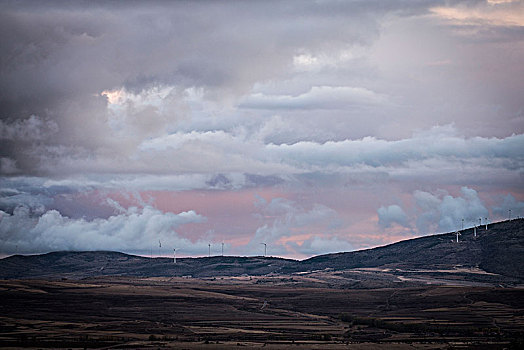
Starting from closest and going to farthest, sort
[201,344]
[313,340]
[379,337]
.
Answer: [201,344] → [313,340] → [379,337]

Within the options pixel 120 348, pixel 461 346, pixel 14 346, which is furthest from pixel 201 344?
pixel 461 346

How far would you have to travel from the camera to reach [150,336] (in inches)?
7274

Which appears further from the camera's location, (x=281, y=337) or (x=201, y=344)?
(x=281, y=337)

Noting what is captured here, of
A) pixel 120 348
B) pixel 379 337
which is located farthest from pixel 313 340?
pixel 120 348

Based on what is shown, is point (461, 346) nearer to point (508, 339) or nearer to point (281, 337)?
point (508, 339)

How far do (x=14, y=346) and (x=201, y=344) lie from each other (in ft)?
130

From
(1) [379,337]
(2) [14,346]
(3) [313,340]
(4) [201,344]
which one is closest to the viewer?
(2) [14,346]

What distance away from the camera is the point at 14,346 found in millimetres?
157500

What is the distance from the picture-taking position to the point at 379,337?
193875mm

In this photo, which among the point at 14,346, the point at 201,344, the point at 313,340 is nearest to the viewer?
the point at 14,346

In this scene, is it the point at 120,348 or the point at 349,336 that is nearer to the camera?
the point at 120,348

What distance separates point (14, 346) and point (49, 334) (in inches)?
1415

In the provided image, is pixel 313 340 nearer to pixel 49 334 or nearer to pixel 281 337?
pixel 281 337

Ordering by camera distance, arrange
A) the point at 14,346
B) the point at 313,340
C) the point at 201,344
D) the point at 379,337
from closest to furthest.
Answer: the point at 14,346 < the point at 201,344 < the point at 313,340 < the point at 379,337
